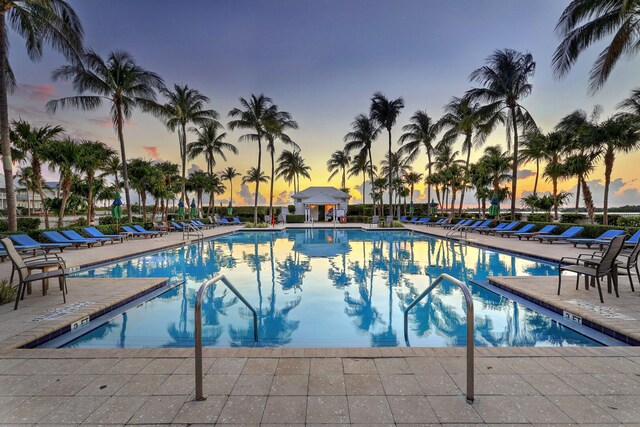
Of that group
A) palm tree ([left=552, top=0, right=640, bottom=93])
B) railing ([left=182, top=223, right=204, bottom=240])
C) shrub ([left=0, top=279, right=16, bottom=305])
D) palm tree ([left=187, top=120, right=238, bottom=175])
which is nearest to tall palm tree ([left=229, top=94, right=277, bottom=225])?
railing ([left=182, top=223, right=204, bottom=240])

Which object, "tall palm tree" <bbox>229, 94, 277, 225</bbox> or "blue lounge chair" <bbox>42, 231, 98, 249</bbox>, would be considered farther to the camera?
"tall palm tree" <bbox>229, 94, 277, 225</bbox>

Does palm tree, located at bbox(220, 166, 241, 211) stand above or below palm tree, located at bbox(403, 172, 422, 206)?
above

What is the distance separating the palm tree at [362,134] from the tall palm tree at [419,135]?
119 inches

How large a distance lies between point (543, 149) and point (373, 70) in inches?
560

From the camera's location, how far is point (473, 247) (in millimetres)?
14297

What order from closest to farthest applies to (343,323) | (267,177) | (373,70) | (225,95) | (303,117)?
(343,323) → (373,70) → (225,95) → (303,117) → (267,177)

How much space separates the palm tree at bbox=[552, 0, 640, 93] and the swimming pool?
22.9 feet

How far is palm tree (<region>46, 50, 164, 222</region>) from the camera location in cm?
1742

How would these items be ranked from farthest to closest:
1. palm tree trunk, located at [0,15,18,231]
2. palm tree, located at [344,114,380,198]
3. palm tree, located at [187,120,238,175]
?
palm tree, located at [187,120,238,175] < palm tree, located at [344,114,380,198] < palm tree trunk, located at [0,15,18,231]

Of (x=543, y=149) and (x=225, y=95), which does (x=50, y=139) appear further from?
(x=543, y=149)

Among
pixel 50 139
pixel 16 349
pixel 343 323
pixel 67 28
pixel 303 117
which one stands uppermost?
pixel 303 117

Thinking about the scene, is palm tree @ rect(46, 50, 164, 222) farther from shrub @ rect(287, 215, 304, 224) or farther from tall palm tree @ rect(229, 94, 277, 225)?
shrub @ rect(287, 215, 304, 224)

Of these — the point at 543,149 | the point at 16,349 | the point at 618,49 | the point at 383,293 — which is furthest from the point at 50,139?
the point at 543,149

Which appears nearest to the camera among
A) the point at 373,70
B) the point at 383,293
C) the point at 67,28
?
the point at 383,293
